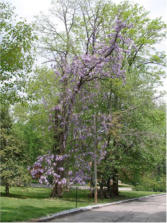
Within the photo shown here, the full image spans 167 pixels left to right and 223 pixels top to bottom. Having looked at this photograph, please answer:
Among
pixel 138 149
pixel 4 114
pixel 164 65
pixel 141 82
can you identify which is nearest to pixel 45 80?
pixel 4 114

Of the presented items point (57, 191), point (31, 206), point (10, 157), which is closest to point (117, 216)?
point (31, 206)

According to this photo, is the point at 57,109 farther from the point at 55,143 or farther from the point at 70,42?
the point at 70,42

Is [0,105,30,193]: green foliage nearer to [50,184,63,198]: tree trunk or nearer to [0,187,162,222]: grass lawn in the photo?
[0,187,162,222]: grass lawn

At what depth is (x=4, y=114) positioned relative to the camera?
75.0ft

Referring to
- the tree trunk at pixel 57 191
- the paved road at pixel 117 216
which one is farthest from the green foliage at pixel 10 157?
the paved road at pixel 117 216

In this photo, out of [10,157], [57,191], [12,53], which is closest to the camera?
[12,53]

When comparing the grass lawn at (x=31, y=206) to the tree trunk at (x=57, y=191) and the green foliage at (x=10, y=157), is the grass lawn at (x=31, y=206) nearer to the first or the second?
the tree trunk at (x=57, y=191)

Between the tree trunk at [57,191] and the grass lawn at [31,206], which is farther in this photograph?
the tree trunk at [57,191]

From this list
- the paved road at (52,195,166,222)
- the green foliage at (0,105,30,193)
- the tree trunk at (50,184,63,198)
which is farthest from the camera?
the green foliage at (0,105,30,193)

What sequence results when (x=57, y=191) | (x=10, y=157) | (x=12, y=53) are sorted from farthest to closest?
(x=10, y=157), (x=57, y=191), (x=12, y=53)

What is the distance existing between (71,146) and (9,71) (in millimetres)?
5738

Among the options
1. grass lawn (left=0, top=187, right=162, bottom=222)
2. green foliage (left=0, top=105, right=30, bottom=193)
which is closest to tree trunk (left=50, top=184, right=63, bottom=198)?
grass lawn (left=0, top=187, right=162, bottom=222)

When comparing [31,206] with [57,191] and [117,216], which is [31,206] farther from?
[57,191]

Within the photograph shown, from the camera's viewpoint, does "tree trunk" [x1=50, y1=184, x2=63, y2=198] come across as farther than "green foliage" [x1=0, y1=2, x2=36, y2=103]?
Yes
